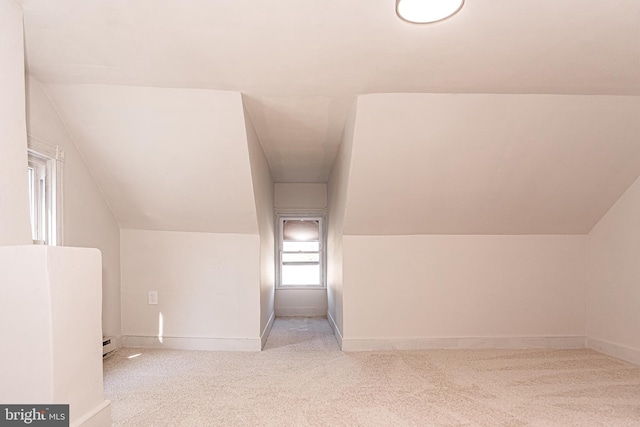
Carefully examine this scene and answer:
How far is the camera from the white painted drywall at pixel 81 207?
2.63 m

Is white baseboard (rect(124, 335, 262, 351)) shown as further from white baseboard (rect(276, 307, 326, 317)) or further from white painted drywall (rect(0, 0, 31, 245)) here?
white painted drywall (rect(0, 0, 31, 245))

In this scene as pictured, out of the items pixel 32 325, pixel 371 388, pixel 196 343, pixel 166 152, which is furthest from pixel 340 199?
pixel 32 325

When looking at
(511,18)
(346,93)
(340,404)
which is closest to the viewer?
(511,18)

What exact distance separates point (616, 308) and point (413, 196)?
2.23 metres

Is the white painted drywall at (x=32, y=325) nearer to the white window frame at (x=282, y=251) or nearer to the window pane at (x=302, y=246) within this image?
the white window frame at (x=282, y=251)

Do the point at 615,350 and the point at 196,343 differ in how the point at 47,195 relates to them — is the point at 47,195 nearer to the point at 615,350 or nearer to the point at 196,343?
the point at 196,343

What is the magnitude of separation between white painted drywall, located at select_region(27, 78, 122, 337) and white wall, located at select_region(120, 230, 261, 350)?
0.47ft

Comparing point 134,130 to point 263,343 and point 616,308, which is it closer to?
point 263,343

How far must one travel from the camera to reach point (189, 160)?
3104 mm

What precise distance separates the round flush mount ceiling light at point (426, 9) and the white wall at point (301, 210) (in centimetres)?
401

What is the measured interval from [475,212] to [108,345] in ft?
12.1

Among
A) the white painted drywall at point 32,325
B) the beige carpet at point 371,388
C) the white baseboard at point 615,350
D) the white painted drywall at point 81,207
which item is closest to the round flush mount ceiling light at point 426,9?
the white painted drywall at point 32,325

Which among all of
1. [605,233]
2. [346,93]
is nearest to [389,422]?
[346,93]

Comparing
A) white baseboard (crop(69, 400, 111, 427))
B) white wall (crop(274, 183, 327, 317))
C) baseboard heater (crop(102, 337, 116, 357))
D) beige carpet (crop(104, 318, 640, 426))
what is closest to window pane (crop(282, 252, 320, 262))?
white wall (crop(274, 183, 327, 317))
